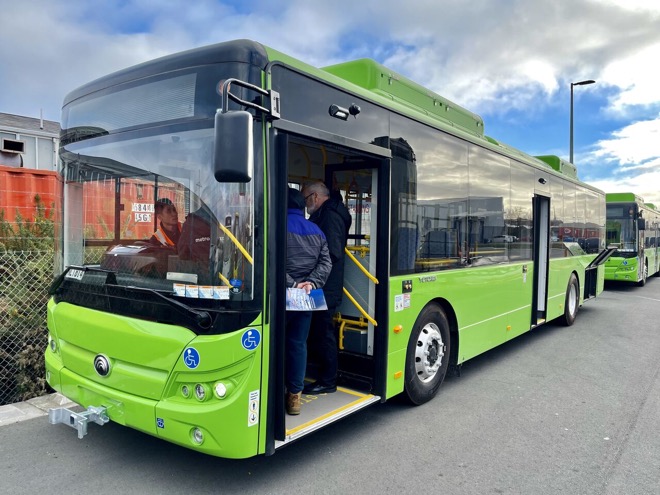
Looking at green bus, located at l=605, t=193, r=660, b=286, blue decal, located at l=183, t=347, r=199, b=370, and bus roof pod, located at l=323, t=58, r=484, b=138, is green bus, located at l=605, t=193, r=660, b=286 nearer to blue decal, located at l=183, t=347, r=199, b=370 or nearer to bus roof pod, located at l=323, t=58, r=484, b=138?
bus roof pod, located at l=323, t=58, r=484, b=138

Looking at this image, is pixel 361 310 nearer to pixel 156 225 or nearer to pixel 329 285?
pixel 329 285

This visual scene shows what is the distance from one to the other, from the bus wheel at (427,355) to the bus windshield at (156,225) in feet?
7.24

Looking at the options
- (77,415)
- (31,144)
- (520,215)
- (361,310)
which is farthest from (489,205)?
(31,144)

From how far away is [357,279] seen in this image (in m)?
4.52

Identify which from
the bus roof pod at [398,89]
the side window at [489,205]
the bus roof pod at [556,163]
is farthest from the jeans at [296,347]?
the bus roof pod at [556,163]

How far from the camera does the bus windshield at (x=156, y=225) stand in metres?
3.07

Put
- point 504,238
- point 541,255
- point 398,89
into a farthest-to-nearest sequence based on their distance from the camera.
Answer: point 541,255 → point 504,238 → point 398,89

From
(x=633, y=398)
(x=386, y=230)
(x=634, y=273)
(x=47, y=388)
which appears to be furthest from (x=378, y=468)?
(x=634, y=273)

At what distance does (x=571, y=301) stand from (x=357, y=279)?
6.74 meters

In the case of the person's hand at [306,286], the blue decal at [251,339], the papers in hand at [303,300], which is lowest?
the blue decal at [251,339]

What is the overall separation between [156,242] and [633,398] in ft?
16.9

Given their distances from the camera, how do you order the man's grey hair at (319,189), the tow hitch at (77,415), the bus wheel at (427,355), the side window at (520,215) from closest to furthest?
the tow hitch at (77,415) → the man's grey hair at (319,189) → the bus wheel at (427,355) → the side window at (520,215)

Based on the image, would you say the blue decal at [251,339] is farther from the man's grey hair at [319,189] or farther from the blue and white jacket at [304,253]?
the man's grey hair at [319,189]

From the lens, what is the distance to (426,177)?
4863 millimetres
